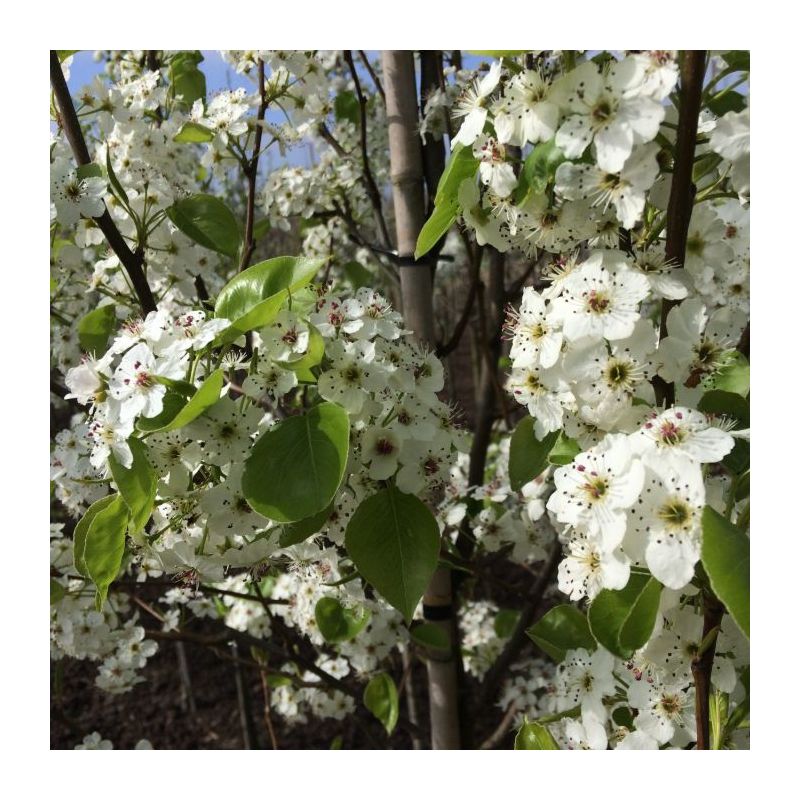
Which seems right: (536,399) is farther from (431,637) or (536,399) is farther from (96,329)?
(96,329)

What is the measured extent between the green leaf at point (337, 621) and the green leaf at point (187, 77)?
1.00 m

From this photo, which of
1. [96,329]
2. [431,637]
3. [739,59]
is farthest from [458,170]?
[431,637]

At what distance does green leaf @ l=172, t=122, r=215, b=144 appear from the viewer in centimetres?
138

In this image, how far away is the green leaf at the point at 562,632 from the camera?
107 centimetres

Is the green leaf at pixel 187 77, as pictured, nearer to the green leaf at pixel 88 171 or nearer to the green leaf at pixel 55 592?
the green leaf at pixel 88 171

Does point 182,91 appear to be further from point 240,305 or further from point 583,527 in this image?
point 583,527

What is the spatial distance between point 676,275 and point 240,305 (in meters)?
0.48


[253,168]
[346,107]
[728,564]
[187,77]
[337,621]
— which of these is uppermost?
[346,107]

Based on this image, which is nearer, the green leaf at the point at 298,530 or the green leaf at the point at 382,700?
the green leaf at the point at 298,530

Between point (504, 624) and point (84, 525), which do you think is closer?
point (84, 525)

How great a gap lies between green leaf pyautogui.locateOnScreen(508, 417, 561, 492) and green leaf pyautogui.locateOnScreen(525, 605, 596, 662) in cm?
22

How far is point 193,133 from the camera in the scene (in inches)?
54.5

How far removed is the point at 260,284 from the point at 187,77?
33.9 inches

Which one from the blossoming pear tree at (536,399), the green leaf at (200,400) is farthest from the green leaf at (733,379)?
the green leaf at (200,400)
